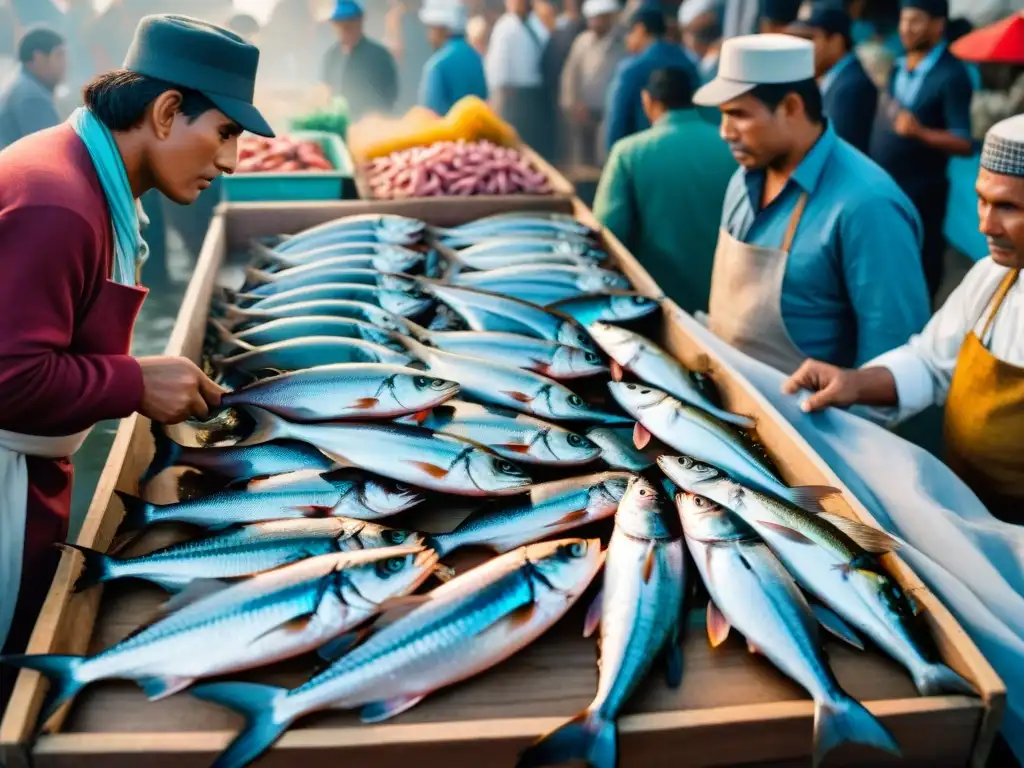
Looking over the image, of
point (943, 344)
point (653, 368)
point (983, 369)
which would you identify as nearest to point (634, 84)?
point (943, 344)

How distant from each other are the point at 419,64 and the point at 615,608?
12609mm

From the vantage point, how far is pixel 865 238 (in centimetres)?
308

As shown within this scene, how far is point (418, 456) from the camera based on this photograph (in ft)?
6.68

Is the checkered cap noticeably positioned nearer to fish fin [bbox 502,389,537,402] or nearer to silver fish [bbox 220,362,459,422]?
fish fin [bbox 502,389,537,402]

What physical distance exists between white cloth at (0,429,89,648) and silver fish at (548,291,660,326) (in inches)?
64.7

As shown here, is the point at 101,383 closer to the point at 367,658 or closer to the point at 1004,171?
the point at 367,658

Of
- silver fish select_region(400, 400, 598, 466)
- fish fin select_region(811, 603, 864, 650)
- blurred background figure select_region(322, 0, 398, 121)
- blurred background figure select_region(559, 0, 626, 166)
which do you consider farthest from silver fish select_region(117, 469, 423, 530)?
blurred background figure select_region(559, 0, 626, 166)

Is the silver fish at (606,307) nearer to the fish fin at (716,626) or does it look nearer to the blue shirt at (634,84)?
the fish fin at (716,626)

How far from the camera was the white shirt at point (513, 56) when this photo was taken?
1104cm

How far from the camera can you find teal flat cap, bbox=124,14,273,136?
76.5 inches

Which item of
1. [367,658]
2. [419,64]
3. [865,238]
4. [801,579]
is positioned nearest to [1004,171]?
[865,238]

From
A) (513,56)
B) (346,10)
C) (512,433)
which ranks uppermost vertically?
(346,10)

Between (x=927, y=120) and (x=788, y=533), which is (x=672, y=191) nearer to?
(x=927, y=120)

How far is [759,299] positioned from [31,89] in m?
5.56
